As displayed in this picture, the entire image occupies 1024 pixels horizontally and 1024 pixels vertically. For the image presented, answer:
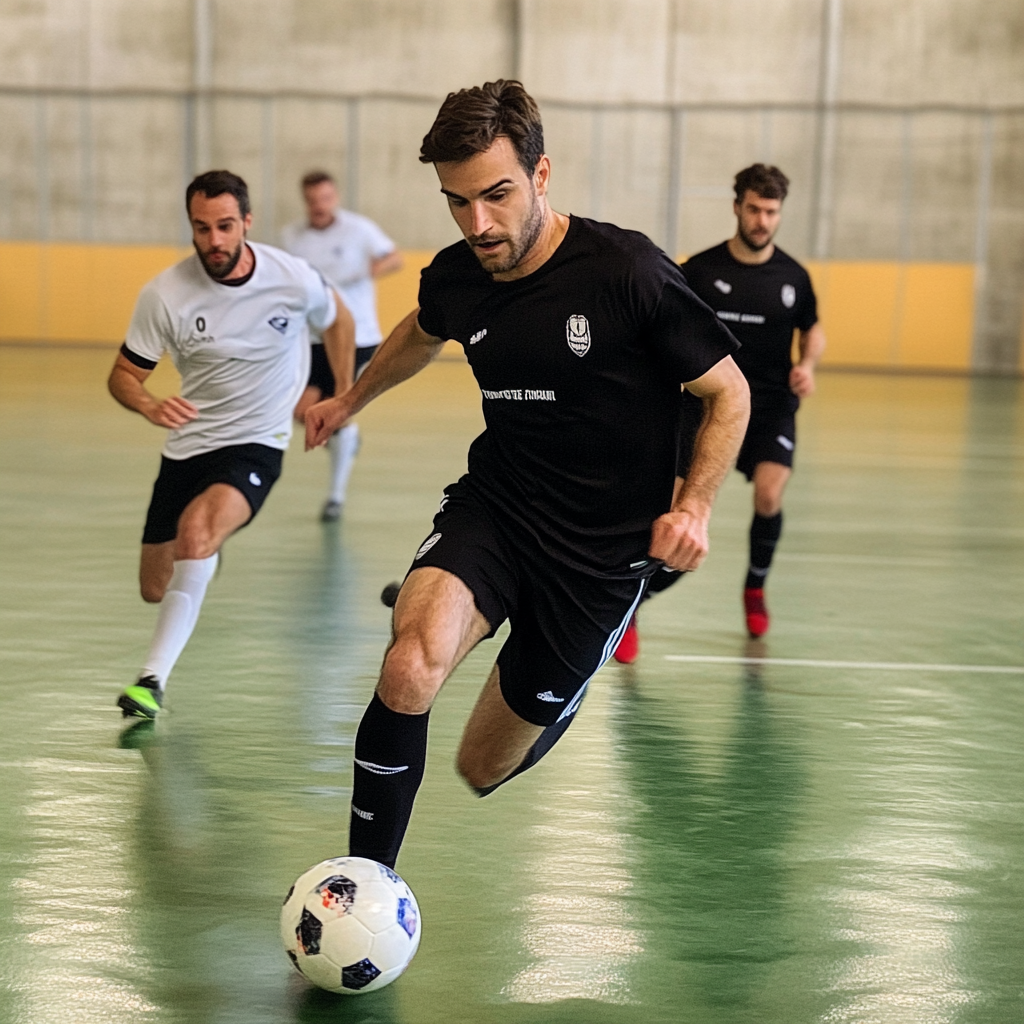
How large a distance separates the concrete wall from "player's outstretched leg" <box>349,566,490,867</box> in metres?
20.7

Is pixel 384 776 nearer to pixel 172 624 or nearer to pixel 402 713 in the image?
pixel 402 713

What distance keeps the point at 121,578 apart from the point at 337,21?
17.4 metres

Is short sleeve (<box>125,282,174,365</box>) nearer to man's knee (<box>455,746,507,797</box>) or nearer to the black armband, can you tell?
the black armband

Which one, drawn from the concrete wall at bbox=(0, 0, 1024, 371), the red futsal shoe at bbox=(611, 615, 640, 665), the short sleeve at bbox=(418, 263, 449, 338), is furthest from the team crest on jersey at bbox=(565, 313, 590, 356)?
the concrete wall at bbox=(0, 0, 1024, 371)

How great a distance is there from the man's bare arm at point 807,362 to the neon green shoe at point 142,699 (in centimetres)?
319

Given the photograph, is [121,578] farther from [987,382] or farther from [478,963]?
[987,382]

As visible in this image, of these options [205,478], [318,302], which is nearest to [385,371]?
[205,478]

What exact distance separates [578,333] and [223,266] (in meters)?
2.70

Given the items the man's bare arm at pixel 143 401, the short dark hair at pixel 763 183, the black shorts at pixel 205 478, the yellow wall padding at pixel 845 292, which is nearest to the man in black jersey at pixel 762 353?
the short dark hair at pixel 763 183

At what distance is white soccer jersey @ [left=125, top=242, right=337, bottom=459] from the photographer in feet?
20.1

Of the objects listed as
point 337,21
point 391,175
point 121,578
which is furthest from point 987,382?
point 121,578

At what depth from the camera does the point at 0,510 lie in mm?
10109

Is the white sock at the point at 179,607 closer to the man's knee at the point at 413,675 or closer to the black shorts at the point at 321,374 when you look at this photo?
the man's knee at the point at 413,675

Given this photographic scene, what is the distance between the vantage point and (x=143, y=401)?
228 inches
